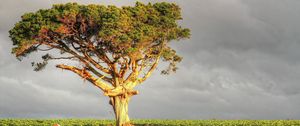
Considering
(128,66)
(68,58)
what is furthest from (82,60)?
(128,66)

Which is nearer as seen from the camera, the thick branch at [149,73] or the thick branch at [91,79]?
the thick branch at [91,79]

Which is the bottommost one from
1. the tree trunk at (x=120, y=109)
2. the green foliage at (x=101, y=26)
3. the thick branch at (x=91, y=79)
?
the tree trunk at (x=120, y=109)

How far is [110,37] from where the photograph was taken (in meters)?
41.1

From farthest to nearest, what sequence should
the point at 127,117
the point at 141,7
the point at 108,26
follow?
the point at 127,117, the point at 141,7, the point at 108,26

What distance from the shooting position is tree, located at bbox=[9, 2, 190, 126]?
42375mm

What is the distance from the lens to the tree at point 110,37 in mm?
42375

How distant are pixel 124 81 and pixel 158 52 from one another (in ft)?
14.0

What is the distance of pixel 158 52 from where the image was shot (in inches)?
1907

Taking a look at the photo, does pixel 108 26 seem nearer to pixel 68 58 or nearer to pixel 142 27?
pixel 142 27

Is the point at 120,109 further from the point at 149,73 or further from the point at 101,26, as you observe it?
the point at 101,26

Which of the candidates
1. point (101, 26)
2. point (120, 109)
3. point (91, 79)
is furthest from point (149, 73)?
point (101, 26)

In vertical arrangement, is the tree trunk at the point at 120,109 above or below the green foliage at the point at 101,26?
below

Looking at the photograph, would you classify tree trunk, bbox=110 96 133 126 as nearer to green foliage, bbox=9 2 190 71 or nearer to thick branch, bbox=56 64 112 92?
thick branch, bbox=56 64 112 92

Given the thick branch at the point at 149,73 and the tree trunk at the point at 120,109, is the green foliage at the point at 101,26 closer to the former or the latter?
the thick branch at the point at 149,73
